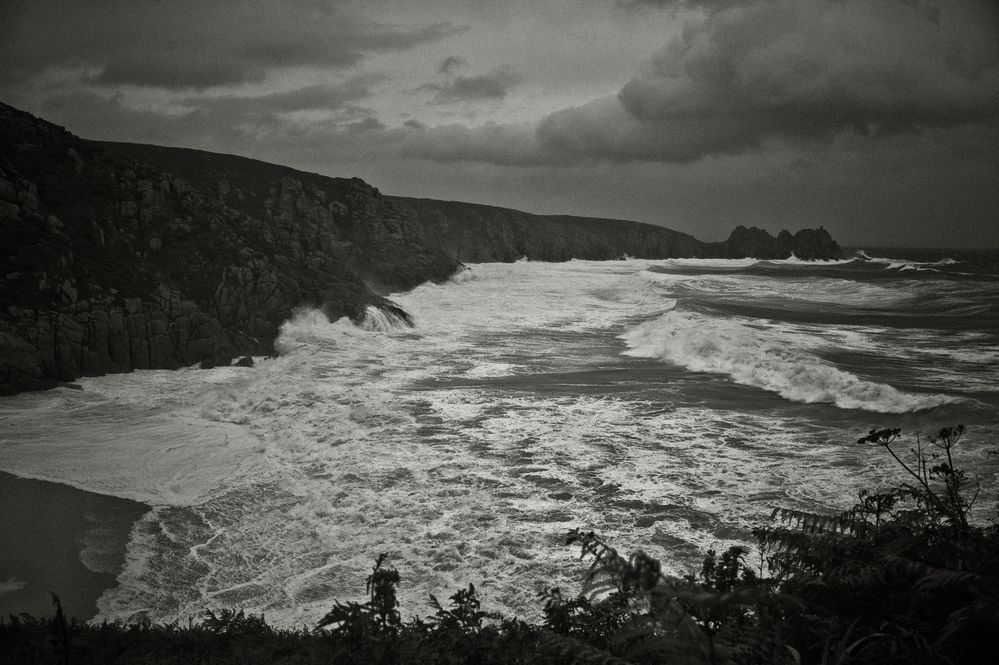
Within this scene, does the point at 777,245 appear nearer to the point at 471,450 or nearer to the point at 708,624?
the point at 471,450

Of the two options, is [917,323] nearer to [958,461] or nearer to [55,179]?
[958,461]

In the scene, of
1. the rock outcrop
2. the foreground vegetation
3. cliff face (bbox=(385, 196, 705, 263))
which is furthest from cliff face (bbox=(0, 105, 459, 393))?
the rock outcrop

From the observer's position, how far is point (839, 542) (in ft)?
14.5

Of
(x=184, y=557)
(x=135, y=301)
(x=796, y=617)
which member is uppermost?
(x=135, y=301)

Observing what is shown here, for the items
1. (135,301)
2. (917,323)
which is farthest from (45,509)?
(917,323)

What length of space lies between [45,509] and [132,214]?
19544 millimetres

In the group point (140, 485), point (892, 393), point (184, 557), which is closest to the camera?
point (184, 557)

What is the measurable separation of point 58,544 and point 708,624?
30.5 ft

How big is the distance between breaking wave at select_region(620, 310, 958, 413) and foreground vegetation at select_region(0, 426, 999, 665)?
11.2 meters

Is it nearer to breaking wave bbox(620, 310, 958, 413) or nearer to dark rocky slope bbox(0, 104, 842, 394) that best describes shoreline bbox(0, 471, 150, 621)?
dark rocky slope bbox(0, 104, 842, 394)

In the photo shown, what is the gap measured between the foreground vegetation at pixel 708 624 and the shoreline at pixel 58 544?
2407 millimetres

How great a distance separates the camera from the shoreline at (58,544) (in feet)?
22.4

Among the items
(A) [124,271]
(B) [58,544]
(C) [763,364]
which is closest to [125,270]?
(A) [124,271]

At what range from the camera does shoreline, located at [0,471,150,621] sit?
6832mm
